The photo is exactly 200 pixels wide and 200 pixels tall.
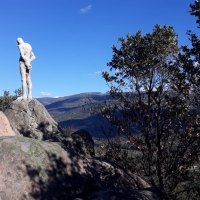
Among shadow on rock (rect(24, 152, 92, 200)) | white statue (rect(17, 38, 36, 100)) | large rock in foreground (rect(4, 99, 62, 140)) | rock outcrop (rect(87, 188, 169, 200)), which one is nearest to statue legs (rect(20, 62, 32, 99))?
white statue (rect(17, 38, 36, 100))

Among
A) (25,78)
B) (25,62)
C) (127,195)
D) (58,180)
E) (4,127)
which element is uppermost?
(25,62)

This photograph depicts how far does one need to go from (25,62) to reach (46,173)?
35.0 ft

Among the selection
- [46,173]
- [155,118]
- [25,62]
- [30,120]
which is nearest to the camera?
[46,173]

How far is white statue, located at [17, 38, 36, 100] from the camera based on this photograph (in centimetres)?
1767

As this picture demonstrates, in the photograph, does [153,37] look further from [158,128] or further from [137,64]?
[158,128]

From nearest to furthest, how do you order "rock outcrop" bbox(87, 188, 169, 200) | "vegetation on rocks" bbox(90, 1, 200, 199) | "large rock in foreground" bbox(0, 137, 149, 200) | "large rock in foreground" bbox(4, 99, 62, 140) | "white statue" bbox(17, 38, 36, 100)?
"rock outcrop" bbox(87, 188, 169, 200)
"large rock in foreground" bbox(0, 137, 149, 200)
"vegetation on rocks" bbox(90, 1, 200, 199)
"large rock in foreground" bbox(4, 99, 62, 140)
"white statue" bbox(17, 38, 36, 100)

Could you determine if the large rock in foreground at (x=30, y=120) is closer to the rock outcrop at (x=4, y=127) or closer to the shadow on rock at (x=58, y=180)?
the rock outcrop at (x=4, y=127)

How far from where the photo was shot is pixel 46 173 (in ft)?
27.7

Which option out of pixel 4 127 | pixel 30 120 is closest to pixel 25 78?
pixel 30 120

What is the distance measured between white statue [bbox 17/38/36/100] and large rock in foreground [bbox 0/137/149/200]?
938cm

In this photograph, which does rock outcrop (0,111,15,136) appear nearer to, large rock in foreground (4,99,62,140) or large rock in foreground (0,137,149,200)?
large rock in foreground (4,99,62,140)

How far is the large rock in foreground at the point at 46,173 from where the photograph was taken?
7848 mm

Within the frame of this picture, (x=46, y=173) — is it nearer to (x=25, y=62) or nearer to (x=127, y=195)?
(x=127, y=195)

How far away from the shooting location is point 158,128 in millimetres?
12078
